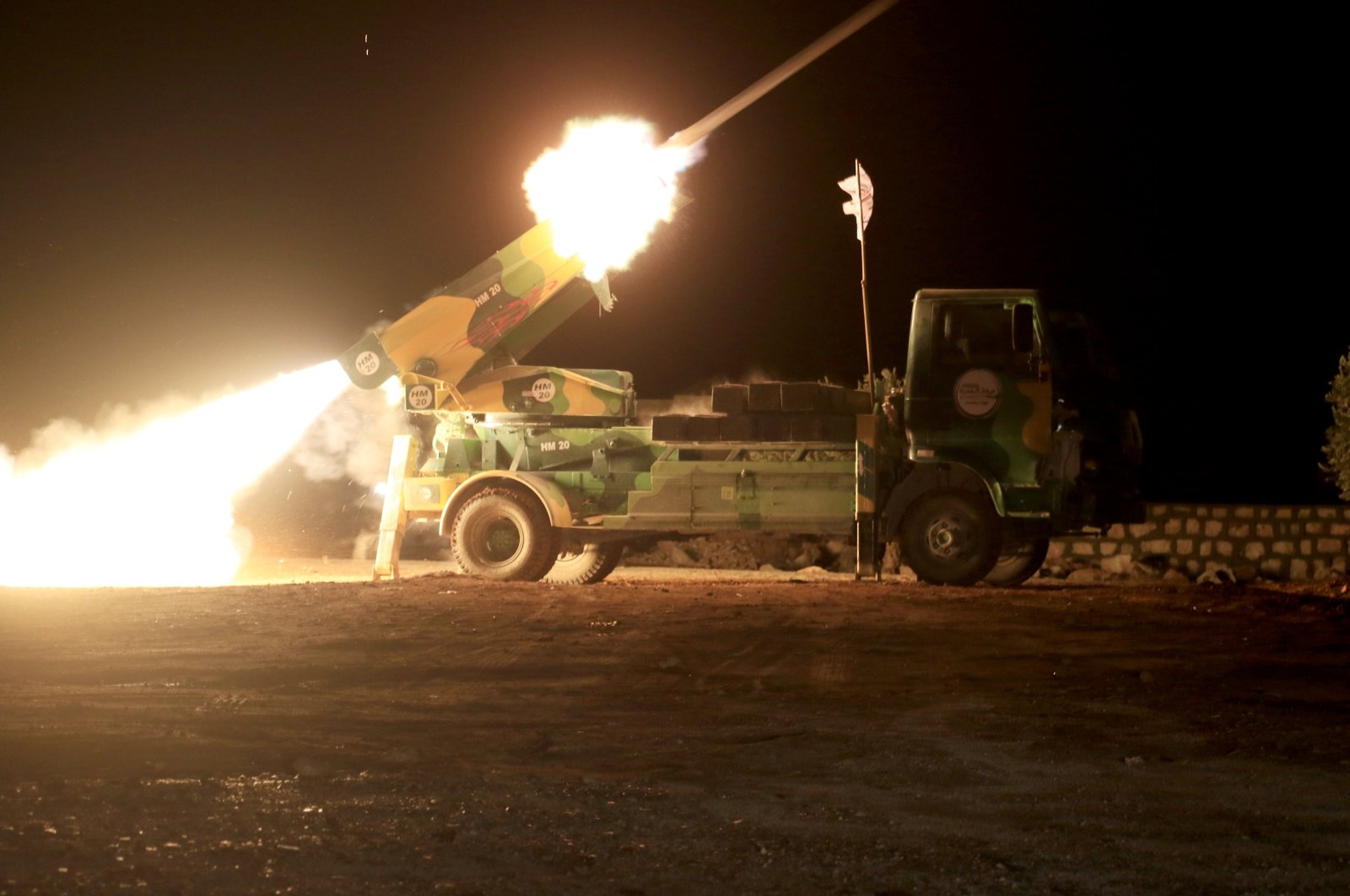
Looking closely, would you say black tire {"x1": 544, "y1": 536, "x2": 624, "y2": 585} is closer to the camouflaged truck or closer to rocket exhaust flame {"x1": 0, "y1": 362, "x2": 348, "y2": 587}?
the camouflaged truck

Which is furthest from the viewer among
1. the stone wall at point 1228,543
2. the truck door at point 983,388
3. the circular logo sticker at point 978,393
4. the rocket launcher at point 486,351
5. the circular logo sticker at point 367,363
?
the stone wall at point 1228,543

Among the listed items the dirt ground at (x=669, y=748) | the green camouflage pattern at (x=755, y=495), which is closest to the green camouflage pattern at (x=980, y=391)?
the green camouflage pattern at (x=755, y=495)

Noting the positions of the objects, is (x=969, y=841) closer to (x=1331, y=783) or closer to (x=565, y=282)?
(x=1331, y=783)

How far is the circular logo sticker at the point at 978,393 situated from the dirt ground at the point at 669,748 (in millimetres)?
2524

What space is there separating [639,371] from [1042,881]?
32395 millimetres

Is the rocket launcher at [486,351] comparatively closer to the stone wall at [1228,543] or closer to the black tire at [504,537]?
the black tire at [504,537]

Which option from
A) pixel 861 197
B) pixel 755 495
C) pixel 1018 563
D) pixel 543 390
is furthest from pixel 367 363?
pixel 1018 563

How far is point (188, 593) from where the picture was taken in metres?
14.2

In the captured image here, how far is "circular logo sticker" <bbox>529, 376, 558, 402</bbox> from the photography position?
16.6m

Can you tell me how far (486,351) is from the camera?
55.4 ft

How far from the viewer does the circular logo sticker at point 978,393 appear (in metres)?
15.1

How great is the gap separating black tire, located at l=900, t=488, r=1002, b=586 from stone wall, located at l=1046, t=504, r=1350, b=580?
3.76m

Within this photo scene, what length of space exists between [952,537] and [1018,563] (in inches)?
60.3

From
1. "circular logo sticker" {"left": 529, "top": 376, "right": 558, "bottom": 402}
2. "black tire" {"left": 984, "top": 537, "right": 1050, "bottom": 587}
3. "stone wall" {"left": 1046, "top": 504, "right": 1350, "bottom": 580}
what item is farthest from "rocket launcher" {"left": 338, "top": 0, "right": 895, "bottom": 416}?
"stone wall" {"left": 1046, "top": 504, "right": 1350, "bottom": 580}
